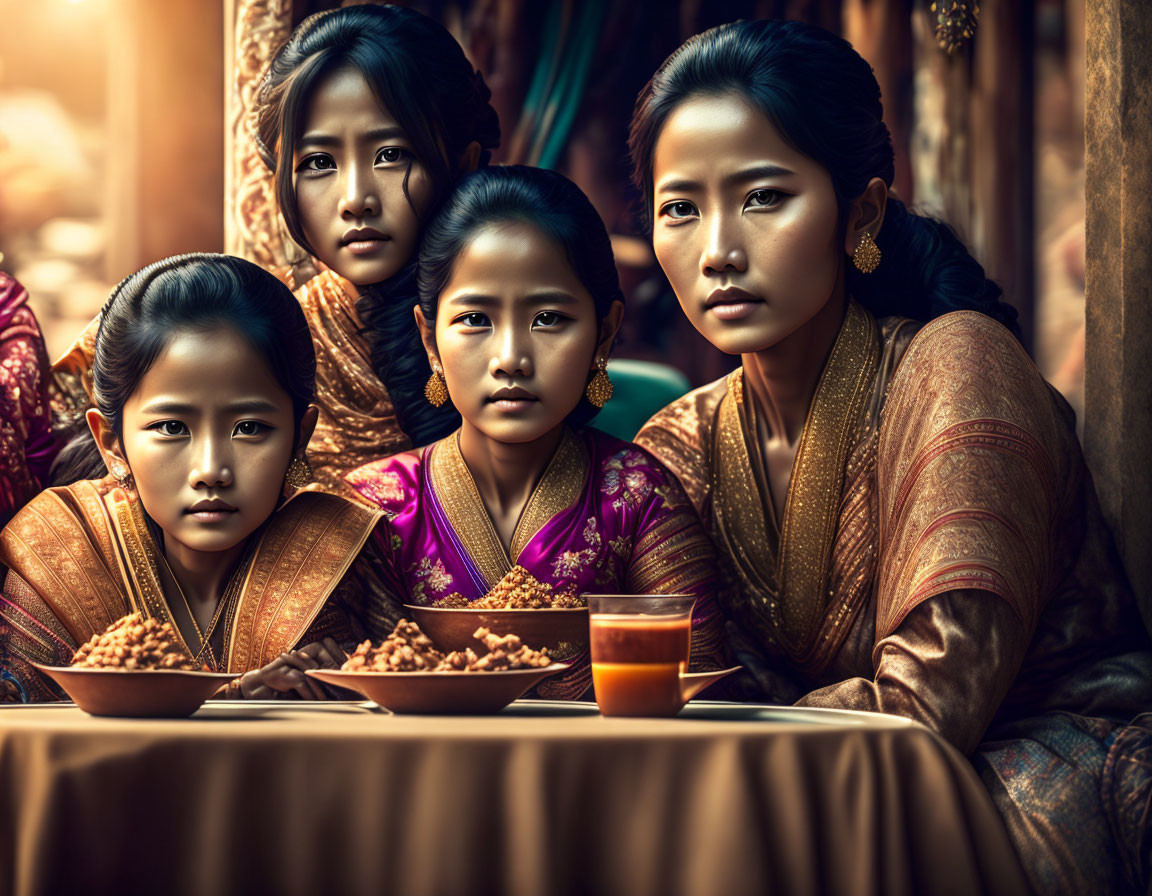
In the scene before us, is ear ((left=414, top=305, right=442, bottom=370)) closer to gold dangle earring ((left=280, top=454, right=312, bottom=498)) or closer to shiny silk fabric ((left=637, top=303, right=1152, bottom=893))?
gold dangle earring ((left=280, top=454, right=312, bottom=498))

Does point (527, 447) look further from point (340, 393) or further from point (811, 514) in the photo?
point (340, 393)

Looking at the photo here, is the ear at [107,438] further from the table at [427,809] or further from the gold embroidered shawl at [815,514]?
the gold embroidered shawl at [815,514]

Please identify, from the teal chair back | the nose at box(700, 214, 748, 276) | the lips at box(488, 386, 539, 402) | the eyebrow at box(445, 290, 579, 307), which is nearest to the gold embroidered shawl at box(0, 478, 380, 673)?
the lips at box(488, 386, 539, 402)

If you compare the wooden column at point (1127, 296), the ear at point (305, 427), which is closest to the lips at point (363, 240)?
the ear at point (305, 427)

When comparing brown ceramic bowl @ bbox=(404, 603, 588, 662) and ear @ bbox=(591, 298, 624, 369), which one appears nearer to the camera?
brown ceramic bowl @ bbox=(404, 603, 588, 662)

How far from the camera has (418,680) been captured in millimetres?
1673

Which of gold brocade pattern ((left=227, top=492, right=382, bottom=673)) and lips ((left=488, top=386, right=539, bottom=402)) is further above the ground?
lips ((left=488, top=386, right=539, bottom=402))

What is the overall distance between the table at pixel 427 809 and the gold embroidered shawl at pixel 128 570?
2.35 ft

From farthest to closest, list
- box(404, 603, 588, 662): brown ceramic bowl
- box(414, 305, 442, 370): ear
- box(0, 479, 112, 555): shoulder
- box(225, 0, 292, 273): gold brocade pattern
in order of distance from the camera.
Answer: box(225, 0, 292, 273): gold brocade pattern → box(414, 305, 442, 370): ear → box(0, 479, 112, 555): shoulder → box(404, 603, 588, 662): brown ceramic bowl

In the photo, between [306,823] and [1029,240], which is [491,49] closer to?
[1029,240]

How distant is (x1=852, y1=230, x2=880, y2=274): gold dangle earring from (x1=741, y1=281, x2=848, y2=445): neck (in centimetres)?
11

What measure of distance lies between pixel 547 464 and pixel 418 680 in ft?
3.06

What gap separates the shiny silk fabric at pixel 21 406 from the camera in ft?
8.98

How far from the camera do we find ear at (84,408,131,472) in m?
2.33
